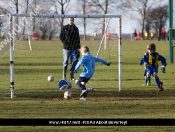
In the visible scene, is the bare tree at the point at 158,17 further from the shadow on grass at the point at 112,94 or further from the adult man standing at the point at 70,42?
the shadow on grass at the point at 112,94

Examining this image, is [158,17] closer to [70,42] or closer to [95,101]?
[70,42]

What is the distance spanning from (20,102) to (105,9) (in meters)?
55.9

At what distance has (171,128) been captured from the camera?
8.14m

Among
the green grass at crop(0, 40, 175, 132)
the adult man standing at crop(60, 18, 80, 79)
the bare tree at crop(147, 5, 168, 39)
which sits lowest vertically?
the green grass at crop(0, 40, 175, 132)

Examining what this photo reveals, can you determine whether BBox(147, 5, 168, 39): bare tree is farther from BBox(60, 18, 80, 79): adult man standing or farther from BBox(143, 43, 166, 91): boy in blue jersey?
BBox(143, 43, 166, 91): boy in blue jersey

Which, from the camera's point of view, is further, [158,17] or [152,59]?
[158,17]

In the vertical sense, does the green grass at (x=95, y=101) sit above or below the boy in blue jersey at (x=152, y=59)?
below

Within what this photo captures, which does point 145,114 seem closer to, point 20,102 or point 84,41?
point 20,102

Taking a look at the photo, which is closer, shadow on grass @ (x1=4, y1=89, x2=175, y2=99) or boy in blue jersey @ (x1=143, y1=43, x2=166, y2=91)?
shadow on grass @ (x1=4, y1=89, x2=175, y2=99)

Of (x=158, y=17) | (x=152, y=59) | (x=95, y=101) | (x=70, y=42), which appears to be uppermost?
(x=158, y=17)

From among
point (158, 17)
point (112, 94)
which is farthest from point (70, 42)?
point (158, 17)

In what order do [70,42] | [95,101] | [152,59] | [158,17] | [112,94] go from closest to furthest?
1. [95,101]
2. [112,94]
3. [152,59]
4. [70,42]
5. [158,17]

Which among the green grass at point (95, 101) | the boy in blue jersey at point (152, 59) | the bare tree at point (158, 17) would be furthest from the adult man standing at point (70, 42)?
the bare tree at point (158, 17)

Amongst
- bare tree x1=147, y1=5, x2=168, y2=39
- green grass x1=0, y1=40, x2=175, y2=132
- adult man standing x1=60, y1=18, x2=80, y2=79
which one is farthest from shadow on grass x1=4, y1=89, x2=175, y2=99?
bare tree x1=147, y1=5, x2=168, y2=39
